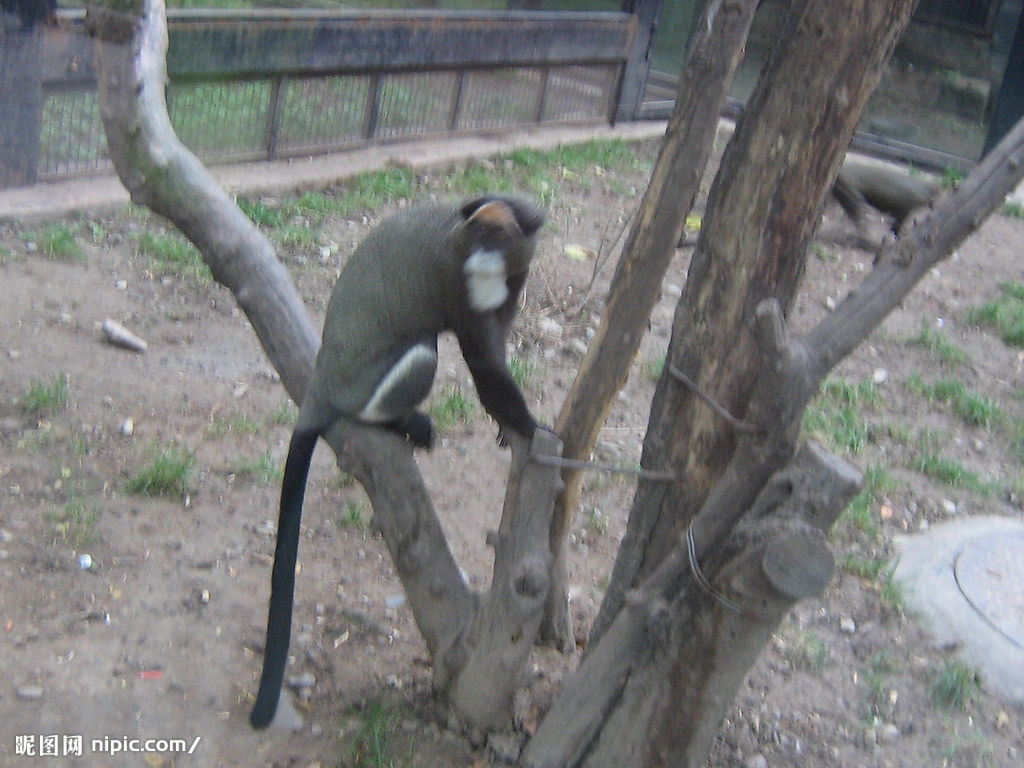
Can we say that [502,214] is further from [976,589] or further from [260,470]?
[976,589]

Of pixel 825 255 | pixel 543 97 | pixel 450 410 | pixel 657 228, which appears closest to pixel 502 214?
pixel 657 228

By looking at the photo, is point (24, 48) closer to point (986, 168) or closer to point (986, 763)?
point (986, 168)

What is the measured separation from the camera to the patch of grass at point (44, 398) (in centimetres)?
397

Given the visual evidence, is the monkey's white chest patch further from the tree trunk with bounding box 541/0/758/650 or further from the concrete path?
the concrete path

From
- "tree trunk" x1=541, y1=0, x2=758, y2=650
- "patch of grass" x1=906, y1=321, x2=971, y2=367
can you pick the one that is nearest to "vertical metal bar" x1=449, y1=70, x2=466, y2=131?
"patch of grass" x1=906, y1=321, x2=971, y2=367

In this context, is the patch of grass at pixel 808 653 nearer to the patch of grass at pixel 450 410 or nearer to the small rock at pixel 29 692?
the patch of grass at pixel 450 410

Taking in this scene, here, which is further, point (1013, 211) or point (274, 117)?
point (1013, 211)

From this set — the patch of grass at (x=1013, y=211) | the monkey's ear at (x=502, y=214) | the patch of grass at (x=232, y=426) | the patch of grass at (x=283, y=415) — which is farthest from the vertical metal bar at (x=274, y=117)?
the patch of grass at (x=1013, y=211)

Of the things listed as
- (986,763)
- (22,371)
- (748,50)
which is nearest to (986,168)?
(986,763)

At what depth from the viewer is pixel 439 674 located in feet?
9.27

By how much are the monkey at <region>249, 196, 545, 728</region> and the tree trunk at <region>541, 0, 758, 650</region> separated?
0.61 feet

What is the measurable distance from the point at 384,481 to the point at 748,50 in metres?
7.02

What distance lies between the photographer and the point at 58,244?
5.09 metres

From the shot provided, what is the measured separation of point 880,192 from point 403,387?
5078 millimetres
